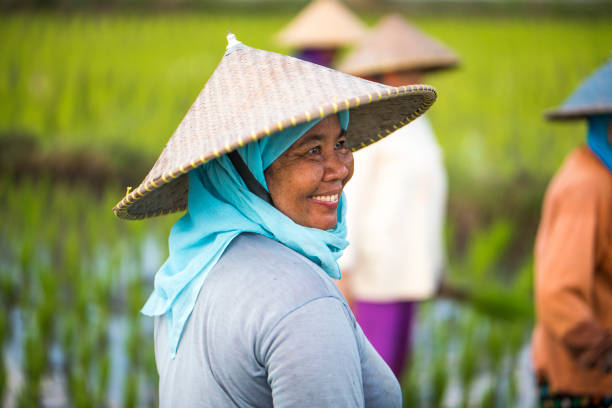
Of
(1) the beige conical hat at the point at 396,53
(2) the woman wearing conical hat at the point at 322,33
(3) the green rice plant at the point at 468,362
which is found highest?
(2) the woman wearing conical hat at the point at 322,33

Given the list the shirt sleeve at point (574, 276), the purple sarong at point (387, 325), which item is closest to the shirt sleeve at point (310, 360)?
the shirt sleeve at point (574, 276)

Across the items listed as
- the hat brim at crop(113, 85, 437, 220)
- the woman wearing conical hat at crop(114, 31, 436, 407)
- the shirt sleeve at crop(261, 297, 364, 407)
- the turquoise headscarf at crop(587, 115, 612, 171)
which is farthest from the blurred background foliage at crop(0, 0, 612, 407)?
the shirt sleeve at crop(261, 297, 364, 407)

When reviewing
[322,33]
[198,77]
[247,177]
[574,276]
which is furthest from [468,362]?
[198,77]

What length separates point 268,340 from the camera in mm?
952

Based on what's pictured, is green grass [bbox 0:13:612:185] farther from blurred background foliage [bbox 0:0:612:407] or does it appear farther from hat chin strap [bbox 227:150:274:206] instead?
hat chin strap [bbox 227:150:274:206]

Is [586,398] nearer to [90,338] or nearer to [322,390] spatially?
[322,390]

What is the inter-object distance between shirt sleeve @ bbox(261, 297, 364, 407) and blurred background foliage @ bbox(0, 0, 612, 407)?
178 centimetres

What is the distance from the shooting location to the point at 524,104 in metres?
4.98

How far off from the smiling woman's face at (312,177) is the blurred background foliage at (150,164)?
170cm

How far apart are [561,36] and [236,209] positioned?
5.66 meters

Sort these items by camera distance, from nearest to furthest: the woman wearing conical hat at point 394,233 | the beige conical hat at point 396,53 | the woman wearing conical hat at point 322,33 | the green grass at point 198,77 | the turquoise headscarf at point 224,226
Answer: the turquoise headscarf at point 224,226 → the woman wearing conical hat at point 394,233 → the beige conical hat at point 396,53 → the woman wearing conical hat at point 322,33 → the green grass at point 198,77

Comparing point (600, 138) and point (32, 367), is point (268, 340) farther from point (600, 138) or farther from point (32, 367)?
point (32, 367)

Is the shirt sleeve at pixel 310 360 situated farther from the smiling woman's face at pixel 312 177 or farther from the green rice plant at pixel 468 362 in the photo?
the green rice plant at pixel 468 362

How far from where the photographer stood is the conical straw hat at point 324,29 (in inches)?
164
